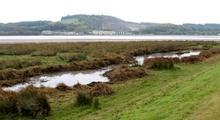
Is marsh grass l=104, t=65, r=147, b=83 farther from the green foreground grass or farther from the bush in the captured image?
the bush

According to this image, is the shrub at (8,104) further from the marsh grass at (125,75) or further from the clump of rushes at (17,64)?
the clump of rushes at (17,64)

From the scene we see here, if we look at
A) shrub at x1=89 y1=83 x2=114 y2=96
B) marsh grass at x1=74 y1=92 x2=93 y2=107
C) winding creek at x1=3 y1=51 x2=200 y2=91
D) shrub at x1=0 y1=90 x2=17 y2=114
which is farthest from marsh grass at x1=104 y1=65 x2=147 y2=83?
shrub at x1=0 y1=90 x2=17 y2=114

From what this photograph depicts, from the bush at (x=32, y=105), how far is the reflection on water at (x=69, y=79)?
1120 cm

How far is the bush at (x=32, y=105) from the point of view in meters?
23.2

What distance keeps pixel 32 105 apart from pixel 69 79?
1692 cm

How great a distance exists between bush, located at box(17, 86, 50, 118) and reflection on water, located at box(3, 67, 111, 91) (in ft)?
36.8

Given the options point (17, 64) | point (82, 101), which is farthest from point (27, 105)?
point (17, 64)

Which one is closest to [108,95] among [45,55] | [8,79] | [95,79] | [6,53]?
[95,79]

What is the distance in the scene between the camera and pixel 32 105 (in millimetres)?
23219

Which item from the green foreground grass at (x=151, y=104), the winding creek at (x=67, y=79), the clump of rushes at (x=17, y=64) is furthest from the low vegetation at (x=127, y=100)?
the clump of rushes at (x=17, y=64)

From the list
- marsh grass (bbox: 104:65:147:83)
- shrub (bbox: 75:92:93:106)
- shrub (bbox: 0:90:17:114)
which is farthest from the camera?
marsh grass (bbox: 104:65:147:83)

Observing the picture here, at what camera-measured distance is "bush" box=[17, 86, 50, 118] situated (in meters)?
23.2

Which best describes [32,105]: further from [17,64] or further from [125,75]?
[17,64]

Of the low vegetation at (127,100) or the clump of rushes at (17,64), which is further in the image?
the clump of rushes at (17,64)
